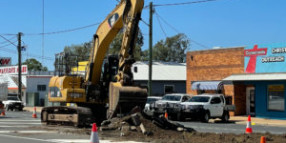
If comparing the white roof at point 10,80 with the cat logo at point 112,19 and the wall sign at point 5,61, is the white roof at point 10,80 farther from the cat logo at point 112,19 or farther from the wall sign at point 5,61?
the cat logo at point 112,19

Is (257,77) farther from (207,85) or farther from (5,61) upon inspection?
(5,61)

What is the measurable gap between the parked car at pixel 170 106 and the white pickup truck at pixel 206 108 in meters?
0.42

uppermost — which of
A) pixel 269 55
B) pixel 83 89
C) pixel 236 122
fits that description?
pixel 269 55

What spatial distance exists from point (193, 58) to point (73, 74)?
20.1m

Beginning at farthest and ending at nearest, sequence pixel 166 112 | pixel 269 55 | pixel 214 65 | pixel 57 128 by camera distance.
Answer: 1. pixel 214 65
2. pixel 269 55
3. pixel 166 112
4. pixel 57 128

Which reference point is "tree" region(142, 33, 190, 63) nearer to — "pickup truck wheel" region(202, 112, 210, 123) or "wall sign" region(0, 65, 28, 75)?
"wall sign" region(0, 65, 28, 75)

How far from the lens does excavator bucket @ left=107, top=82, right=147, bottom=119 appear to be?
60.4 feet

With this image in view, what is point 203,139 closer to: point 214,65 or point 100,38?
point 100,38

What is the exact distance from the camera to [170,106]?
31.5 metres

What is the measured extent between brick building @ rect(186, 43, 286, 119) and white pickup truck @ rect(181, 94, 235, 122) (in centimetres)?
364

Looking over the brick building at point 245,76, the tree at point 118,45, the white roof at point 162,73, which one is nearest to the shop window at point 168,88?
the white roof at point 162,73

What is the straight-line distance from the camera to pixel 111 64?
21672mm

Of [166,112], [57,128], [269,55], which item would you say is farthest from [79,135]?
[269,55]

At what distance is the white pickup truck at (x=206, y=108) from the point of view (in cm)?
3056
